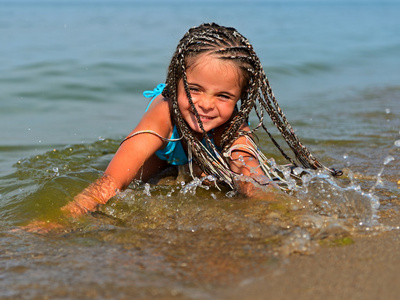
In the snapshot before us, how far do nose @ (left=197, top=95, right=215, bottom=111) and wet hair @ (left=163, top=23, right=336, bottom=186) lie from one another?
0.20 ft

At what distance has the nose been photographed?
10.8 ft

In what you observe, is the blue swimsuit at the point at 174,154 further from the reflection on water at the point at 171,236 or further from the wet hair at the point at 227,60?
the reflection on water at the point at 171,236

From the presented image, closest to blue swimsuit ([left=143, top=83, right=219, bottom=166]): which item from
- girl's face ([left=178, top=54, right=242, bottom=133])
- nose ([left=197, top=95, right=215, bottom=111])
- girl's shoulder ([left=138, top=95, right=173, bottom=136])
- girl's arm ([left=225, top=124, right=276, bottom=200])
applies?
girl's shoulder ([left=138, top=95, right=173, bottom=136])

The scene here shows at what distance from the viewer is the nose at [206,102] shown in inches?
130

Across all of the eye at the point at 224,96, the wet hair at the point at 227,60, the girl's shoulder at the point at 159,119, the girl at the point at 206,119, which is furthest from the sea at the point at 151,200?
the eye at the point at 224,96

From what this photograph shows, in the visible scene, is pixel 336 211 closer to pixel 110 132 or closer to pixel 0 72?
pixel 110 132

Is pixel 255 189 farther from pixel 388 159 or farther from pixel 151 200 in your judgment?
pixel 388 159

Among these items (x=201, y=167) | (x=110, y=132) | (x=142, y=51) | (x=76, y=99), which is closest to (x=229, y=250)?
(x=201, y=167)

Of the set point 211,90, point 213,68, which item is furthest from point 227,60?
point 211,90

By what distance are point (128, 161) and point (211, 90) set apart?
2.42ft

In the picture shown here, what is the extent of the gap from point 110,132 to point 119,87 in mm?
2657

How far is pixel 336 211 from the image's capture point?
2.81 m

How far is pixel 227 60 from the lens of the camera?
3.25 metres

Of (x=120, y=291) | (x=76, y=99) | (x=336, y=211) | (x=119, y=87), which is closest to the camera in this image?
(x=120, y=291)
